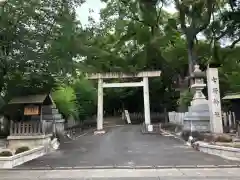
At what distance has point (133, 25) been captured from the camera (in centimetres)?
3578

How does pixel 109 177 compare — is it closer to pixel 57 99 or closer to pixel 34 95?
pixel 34 95

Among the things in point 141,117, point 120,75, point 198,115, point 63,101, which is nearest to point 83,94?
point 120,75

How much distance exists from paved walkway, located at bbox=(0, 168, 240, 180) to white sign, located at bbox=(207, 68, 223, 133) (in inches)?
293

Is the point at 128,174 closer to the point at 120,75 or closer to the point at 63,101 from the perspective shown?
the point at 63,101

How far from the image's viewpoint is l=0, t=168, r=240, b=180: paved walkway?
9.20 meters

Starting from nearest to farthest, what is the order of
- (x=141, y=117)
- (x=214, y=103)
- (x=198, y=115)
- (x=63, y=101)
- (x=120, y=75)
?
1. (x=214, y=103)
2. (x=198, y=115)
3. (x=63, y=101)
4. (x=120, y=75)
5. (x=141, y=117)

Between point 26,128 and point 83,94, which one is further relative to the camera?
point 83,94

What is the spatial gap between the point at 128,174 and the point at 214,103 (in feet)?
32.6

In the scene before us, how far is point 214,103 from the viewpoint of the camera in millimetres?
18156

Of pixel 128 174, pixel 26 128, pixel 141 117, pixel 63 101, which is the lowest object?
pixel 128 174

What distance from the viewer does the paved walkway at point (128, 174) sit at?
9.20 metres

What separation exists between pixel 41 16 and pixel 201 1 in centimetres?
1402

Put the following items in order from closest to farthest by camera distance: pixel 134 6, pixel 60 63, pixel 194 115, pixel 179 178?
pixel 179 178
pixel 60 63
pixel 194 115
pixel 134 6

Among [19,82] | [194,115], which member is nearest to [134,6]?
[194,115]
